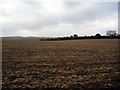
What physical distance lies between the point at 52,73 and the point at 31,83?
258cm

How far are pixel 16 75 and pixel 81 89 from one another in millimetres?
4601

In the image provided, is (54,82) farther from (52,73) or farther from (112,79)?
(112,79)

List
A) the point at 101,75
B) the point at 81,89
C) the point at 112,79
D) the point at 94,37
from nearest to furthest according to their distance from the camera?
the point at 81,89
the point at 112,79
the point at 101,75
the point at 94,37

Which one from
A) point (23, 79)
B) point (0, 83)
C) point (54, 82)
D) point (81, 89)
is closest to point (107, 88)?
point (81, 89)

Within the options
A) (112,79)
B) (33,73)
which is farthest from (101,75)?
(33,73)

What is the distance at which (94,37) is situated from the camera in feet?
385

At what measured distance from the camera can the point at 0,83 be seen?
1084cm

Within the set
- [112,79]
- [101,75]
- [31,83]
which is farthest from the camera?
[101,75]

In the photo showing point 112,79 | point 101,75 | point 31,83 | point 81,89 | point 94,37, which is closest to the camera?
point 81,89

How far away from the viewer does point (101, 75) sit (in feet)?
41.3

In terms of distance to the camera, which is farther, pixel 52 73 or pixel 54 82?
pixel 52 73

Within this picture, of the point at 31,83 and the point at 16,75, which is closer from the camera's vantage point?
the point at 31,83

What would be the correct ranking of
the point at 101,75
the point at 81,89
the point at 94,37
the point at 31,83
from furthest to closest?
the point at 94,37
the point at 101,75
the point at 31,83
the point at 81,89

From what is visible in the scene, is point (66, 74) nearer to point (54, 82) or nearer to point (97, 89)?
point (54, 82)
